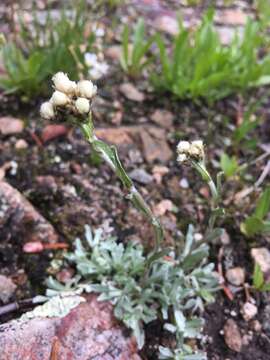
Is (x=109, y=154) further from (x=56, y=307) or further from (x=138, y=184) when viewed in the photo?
(x=138, y=184)

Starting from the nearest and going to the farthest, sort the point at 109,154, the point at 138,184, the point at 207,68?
the point at 109,154 → the point at 138,184 → the point at 207,68

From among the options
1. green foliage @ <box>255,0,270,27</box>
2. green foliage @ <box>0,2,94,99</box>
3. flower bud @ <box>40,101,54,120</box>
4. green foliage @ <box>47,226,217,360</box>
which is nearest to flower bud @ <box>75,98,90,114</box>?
flower bud @ <box>40,101,54,120</box>

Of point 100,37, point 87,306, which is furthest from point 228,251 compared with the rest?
point 100,37

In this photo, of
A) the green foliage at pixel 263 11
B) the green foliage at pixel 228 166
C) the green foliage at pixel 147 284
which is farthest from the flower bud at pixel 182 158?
the green foliage at pixel 263 11

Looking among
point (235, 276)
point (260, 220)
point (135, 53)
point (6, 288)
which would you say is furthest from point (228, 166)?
point (6, 288)

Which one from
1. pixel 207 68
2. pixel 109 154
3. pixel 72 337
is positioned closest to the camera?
pixel 109 154

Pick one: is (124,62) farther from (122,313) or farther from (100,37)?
(122,313)

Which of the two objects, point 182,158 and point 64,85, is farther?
point 182,158
